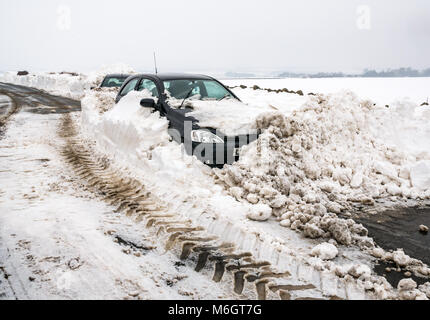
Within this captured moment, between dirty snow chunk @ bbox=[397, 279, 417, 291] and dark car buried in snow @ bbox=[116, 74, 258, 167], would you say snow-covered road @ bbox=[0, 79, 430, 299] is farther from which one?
dark car buried in snow @ bbox=[116, 74, 258, 167]

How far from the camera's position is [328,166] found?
5.39 metres

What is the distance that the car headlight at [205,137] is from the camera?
495cm

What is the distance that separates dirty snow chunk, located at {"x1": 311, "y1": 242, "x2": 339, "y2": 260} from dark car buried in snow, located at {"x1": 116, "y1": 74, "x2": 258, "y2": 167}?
2.14 m

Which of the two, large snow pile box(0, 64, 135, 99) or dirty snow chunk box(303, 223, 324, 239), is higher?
large snow pile box(0, 64, 135, 99)

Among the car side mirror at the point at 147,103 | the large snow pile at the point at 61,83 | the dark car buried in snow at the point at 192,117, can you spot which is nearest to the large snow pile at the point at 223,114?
the dark car buried in snow at the point at 192,117

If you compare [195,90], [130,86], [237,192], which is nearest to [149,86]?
[195,90]

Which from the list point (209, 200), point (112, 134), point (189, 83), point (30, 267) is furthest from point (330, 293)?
point (112, 134)

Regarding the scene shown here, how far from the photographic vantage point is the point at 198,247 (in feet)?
10.9

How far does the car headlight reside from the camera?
16.2 feet

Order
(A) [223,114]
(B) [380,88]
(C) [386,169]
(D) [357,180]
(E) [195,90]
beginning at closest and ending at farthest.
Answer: (D) [357,180], (C) [386,169], (A) [223,114], (E) [195,90], (B) [380,88]

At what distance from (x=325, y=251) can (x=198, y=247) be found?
4.41 feet

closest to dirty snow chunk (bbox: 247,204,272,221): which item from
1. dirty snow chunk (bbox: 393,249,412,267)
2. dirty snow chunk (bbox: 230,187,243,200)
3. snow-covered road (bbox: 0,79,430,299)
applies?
snow-covered road (bbox: 0,79,430,299)

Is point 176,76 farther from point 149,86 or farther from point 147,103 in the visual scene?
point 147,103
